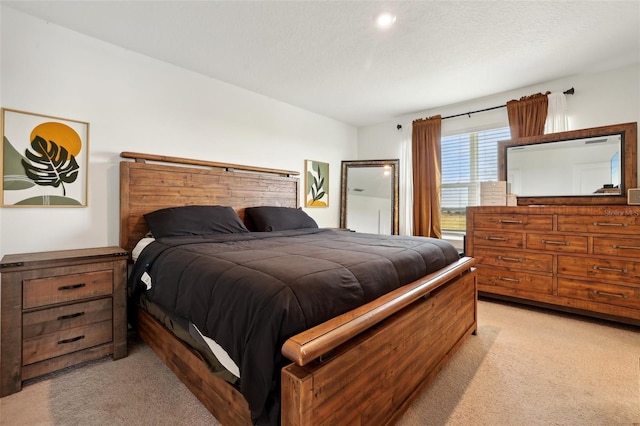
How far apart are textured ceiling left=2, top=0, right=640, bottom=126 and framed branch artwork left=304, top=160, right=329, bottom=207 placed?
1189mm

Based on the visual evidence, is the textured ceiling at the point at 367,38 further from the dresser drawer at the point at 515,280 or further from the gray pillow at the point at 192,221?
the dresser drawer at the point at 515,280

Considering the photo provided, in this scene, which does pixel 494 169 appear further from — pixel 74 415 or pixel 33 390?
pixel 33 390

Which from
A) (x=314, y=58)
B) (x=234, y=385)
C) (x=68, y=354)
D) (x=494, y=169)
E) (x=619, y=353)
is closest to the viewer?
(x=234, y=385)

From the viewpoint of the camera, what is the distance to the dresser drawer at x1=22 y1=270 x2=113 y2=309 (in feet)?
5.36

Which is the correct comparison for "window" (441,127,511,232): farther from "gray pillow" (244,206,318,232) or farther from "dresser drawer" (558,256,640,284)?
"gray pillow" (244,206,318,232)

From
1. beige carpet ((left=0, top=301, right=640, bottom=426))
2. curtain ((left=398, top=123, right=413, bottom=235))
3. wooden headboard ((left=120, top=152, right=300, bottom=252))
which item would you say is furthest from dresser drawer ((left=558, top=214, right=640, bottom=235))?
wooden headboard ((left=120, top=152, right=300, bottom=252))

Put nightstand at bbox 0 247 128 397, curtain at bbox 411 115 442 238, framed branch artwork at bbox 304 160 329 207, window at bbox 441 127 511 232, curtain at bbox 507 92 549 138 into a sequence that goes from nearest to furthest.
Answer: nightstand at bbox 0 247 128 397 → curtain at bbox 507 92 549 138 → window at bbox 441 127 511 232 → curtain at bbox 411 115 442 238 → framed branch artwork at bbox 304 160 329 207

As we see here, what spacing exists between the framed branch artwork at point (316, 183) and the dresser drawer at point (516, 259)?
2.17 meters

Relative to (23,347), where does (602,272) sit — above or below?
above

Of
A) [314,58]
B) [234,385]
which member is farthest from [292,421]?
[314,58]

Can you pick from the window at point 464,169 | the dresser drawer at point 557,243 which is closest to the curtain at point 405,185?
the window at point 464,169

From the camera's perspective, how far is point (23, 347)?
63.6 inches

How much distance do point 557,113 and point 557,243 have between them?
4.67 ft

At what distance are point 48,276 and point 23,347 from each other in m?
0.41
